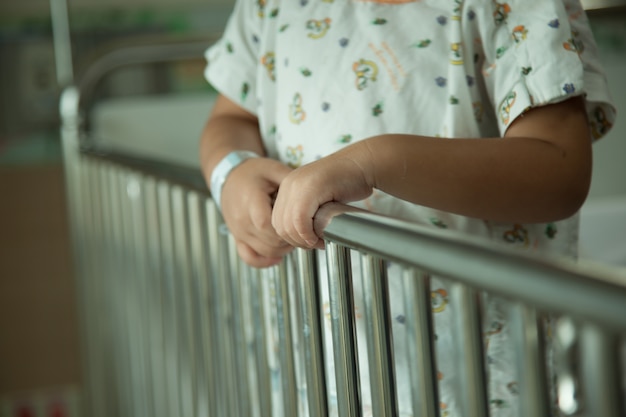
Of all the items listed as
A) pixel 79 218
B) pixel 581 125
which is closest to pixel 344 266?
pixel 581 125

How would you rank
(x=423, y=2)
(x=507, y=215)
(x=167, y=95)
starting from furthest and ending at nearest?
1. (x=167, y=95)
2. (x=423, y=2)
3. (x=507, y=215)

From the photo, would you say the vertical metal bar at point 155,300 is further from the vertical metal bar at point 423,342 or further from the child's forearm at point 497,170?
the vertical metal bar at point 423,342

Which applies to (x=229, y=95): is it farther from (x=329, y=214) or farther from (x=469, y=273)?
(x=469, y=273)

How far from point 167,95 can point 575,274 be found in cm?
278

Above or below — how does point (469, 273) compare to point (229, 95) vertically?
below

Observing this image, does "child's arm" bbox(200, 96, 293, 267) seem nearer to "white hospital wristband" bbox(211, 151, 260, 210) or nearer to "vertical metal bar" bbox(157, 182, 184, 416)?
"white hospital wristband" bbox(211, 151, 260, 210)

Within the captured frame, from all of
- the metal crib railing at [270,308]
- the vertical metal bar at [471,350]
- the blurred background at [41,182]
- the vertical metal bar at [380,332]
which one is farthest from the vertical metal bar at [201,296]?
the blurred background at [41,182]

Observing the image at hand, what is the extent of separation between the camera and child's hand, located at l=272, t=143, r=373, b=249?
59cm

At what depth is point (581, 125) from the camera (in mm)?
730

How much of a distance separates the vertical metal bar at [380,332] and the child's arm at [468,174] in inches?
4.0

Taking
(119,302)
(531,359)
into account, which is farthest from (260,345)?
(119,302)

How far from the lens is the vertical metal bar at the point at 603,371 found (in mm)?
296

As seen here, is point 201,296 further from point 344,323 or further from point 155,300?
point 344,323

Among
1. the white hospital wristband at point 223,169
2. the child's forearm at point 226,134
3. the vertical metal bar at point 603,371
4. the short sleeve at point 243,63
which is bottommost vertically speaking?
the vertical metal bar at point 603,371
